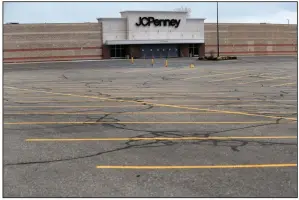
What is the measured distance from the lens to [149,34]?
6819cm

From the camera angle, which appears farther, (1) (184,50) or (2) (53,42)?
(1) (184,50)

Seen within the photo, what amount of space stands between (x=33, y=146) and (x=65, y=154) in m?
1.16

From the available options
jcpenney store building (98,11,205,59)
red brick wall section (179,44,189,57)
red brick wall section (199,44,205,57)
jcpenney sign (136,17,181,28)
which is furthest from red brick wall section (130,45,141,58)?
red brick wall section (199,44,205,57)

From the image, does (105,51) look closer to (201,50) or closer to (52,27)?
(52,27)

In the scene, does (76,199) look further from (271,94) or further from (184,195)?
(271,94)

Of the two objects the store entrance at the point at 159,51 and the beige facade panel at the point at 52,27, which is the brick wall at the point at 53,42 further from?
the store entrance at the point at 159,51

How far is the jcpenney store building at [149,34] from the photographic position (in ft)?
220

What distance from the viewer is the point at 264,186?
22.9 feet

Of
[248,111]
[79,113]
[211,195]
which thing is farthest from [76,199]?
[248,111]

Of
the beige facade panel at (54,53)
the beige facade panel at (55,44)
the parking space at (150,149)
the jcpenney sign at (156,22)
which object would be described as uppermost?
the jcpenney sign at (156,22)

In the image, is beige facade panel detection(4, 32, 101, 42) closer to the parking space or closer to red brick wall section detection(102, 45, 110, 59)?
red brick wall section detection(102, 45, 110, 59)

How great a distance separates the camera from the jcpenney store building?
2638 inches

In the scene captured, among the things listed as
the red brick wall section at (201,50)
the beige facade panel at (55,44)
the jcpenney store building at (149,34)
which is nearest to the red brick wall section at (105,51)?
the jcpenney store building at (149,34)

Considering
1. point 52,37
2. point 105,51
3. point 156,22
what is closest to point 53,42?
point 52,37
